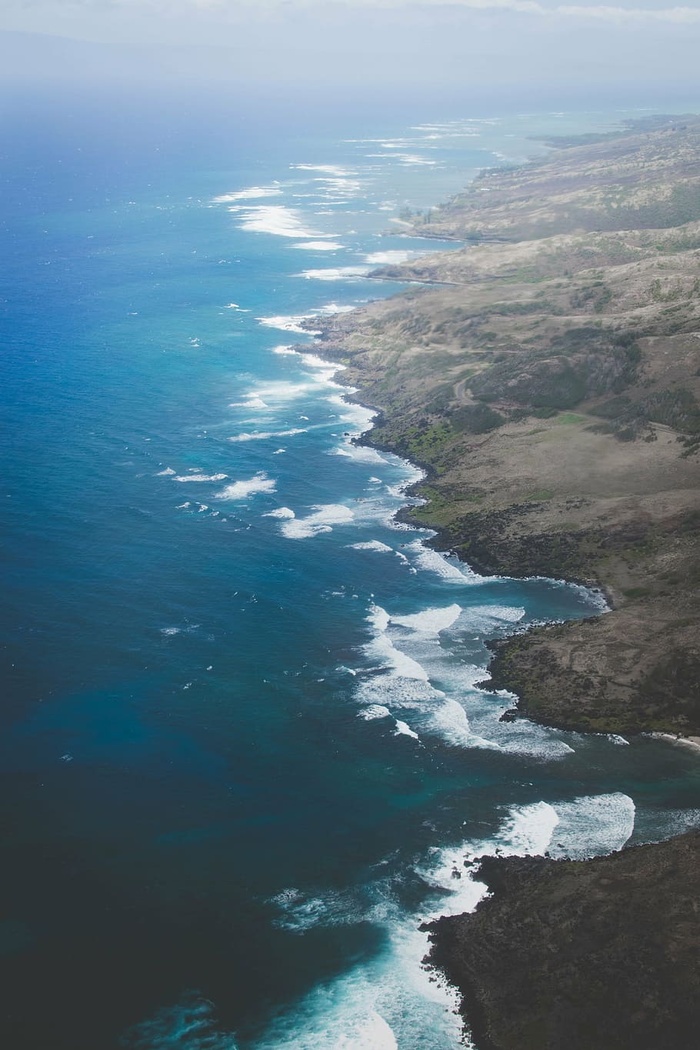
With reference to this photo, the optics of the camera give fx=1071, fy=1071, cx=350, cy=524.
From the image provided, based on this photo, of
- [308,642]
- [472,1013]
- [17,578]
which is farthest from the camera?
[17,578]

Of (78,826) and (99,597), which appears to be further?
(99,597)

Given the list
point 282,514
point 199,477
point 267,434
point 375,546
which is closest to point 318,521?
point 282,514

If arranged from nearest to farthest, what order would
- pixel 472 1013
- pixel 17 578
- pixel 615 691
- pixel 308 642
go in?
pixel 472 1013 → pixel 615 691 → pixel 308 642 → pixel 17 578

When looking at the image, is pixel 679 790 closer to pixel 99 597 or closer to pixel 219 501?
pixel 99 597

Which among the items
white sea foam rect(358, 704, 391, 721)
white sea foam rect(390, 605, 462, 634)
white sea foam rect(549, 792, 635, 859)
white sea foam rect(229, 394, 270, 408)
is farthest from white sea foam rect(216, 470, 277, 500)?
white sea foam rect(549, 792, 635, 859)

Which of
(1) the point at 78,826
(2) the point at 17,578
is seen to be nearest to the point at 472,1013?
(1) the point at 78,826

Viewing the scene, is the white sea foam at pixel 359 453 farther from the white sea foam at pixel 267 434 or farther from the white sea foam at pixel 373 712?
the white sea foam at pixel 373 712

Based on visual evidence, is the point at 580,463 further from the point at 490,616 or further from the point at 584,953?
the point at 584,953

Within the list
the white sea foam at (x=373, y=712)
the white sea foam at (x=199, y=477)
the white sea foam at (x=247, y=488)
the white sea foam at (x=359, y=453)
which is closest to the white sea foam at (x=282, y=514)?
the white sea foam at (x=247, y=488)
